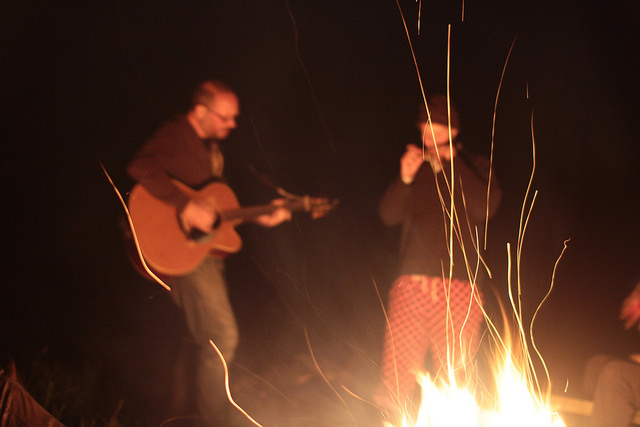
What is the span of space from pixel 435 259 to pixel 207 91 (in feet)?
5.50

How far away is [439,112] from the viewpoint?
3168 mm

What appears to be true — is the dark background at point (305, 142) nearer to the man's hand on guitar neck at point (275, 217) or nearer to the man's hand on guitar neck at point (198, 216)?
the man's hand on guitar neck at point (275, 217)

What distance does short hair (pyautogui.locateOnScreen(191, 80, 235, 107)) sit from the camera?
3225 mm

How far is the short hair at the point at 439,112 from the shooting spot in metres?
3.12

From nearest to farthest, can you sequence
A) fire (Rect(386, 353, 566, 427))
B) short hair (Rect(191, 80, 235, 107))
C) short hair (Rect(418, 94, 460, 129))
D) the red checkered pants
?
fire (Rect(386, 353, 566, 427)) → the red checkered pants → short hair (Rect(418, 94, 460, 129)) → short hair (Rect(191, 80, 235, 107))

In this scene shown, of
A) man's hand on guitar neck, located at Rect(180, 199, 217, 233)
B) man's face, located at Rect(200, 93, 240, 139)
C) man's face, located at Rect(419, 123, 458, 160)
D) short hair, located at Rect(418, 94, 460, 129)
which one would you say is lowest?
man's hand on guitar neck, located at Rect(180, 199, 217, 233)

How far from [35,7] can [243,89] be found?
1420 mm

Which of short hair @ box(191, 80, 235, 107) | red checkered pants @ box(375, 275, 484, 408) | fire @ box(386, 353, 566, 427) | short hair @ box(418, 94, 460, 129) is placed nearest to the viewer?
fire @ box(386, 353, 566, 427)

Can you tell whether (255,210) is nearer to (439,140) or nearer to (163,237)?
(163,237)

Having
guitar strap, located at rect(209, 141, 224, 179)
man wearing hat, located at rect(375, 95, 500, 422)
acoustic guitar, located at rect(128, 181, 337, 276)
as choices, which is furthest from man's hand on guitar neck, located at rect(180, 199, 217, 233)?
man wearing hat, located at rect(375, 95, 500, 422)

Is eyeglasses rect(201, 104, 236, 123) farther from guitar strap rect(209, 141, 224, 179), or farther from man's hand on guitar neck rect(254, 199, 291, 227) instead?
man's hand on guitar neck rect(254, 199, 291, 227)

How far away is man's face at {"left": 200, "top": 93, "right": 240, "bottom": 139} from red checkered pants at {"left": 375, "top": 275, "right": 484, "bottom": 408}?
1372 millimetres

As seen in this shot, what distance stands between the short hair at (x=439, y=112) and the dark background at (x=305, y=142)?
9 centimetres

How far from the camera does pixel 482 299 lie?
10.2 feet
